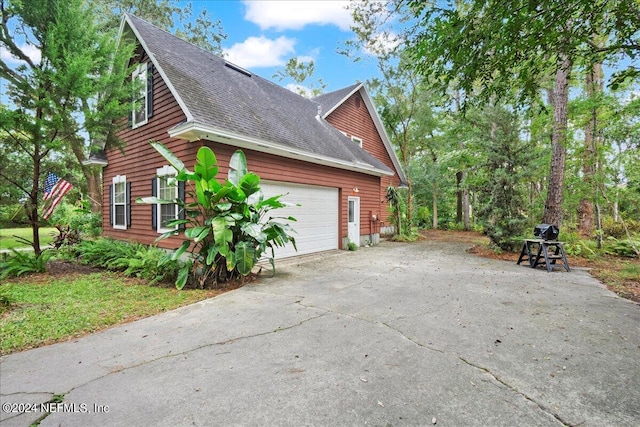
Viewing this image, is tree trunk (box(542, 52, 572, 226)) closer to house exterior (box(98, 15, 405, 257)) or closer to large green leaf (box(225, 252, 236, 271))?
house exterior (box(98, 15, 405, 257))

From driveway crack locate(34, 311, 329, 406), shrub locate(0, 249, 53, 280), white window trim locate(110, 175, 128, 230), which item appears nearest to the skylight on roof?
white window trim locate(110, 175, 128, 230)

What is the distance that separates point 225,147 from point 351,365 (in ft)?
18.1

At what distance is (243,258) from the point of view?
5156mm

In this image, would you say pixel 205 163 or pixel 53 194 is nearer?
pixel 205 163

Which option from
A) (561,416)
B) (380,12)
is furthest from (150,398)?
(380,12)

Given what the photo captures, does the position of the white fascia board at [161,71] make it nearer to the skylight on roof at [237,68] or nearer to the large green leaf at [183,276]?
the large green leaf at [183,276]

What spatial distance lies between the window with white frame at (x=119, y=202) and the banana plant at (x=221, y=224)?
4438mm

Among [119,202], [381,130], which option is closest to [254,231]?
[119,202]

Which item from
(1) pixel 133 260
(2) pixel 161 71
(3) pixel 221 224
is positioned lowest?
(1) pixel 133 260

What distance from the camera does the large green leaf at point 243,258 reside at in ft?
16.9

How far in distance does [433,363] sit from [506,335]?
1.21m

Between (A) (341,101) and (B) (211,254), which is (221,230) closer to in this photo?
(B) (211,254)

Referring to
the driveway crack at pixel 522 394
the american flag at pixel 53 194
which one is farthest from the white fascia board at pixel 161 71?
the driveway crack at pixel 522 394

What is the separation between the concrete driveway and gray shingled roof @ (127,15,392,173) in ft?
13.8
